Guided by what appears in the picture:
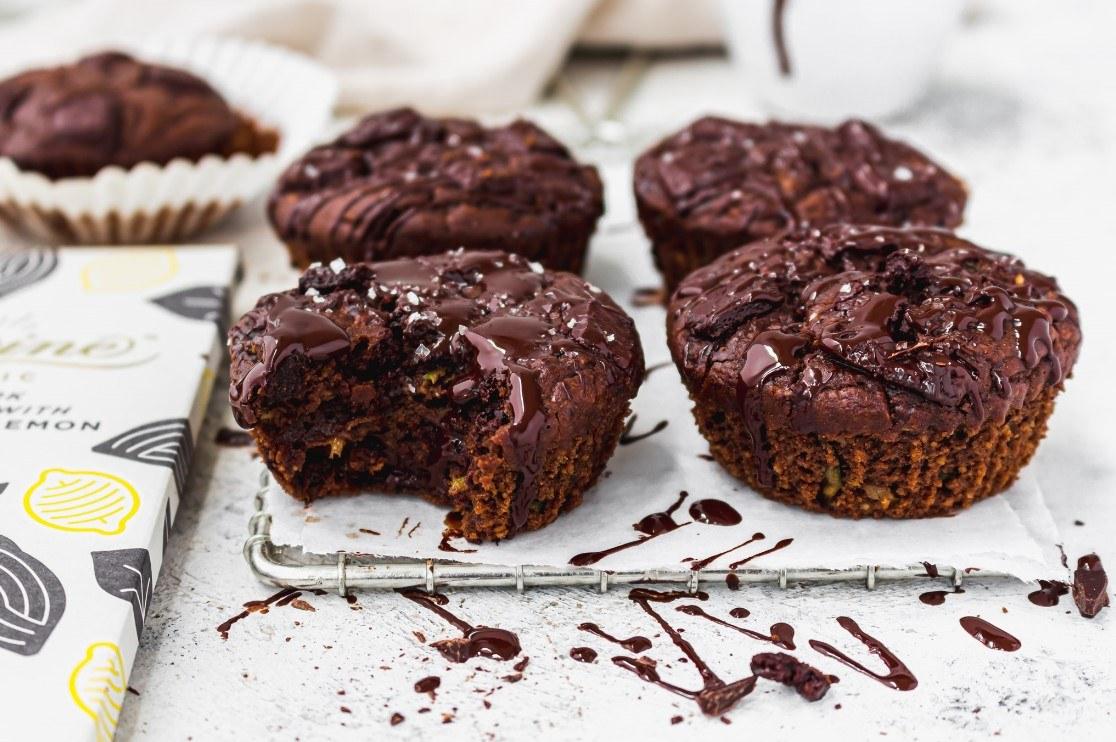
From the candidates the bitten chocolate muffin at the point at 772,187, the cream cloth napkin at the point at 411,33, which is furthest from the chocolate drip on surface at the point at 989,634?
the cream cloth napkin at the point at 411,33

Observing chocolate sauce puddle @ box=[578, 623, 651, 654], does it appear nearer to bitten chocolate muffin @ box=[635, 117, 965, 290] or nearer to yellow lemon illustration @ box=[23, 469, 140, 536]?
yellow lemon illustration @ box=[23, 469, 140, 536]

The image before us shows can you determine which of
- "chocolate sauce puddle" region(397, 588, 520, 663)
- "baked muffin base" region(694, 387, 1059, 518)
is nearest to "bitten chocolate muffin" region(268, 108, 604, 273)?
"baked muffin base" region(694, 387, 1059, 518)

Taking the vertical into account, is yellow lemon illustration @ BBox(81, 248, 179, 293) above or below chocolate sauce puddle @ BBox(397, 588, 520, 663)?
below

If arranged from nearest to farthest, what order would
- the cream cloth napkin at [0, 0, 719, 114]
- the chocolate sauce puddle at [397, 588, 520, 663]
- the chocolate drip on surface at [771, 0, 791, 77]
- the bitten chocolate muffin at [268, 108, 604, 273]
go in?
the chocolate sauce puddle at [397, 588, 520, 663] → the bitten chocolate muffin at [268, 108, 604, 273] → the chocolate drip on surface at [771, 0, 791, 77] → the cream cloth napkin at [0, 0, 719, 114]

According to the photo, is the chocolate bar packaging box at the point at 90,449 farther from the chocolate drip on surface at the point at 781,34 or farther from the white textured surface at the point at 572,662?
the chocolate drip on surface at the point at 781,34

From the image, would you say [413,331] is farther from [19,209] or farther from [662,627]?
[19,209]

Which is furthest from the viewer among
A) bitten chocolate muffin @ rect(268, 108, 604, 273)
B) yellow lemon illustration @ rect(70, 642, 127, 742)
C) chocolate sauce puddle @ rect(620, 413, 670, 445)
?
bitten chocolate muffin @ rect(268, 108, 604, 273)

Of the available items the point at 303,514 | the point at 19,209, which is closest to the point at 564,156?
the point at 303,514

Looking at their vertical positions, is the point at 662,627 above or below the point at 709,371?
below
